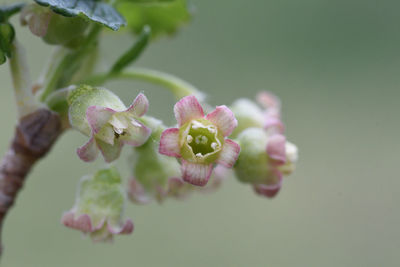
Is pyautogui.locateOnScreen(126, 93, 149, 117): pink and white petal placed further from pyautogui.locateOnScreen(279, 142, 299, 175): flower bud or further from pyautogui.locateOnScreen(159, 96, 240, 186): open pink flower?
pyautogui.locateOnScreen(279, 142, 299, 175): flower bud

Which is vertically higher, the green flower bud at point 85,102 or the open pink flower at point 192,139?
the open pink flower at point 192,139

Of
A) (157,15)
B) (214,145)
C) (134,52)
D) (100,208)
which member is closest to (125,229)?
(100,208)

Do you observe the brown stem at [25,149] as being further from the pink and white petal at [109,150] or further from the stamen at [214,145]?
the stamen at [214,145]

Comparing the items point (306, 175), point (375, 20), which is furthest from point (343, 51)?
point (306, 175)

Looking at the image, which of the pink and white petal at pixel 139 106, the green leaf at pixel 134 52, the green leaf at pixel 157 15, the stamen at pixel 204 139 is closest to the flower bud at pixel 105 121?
the pink and white petal at pixel 139 106

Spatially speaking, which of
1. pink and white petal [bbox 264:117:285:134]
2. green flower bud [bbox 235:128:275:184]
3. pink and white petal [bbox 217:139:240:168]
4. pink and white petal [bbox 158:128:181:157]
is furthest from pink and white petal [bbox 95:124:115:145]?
pink and white petal [bbox 264:117:285:134]

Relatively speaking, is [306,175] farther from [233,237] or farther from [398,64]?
[398,64]
